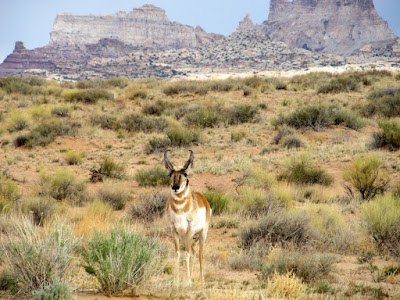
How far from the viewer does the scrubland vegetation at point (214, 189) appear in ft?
14.7

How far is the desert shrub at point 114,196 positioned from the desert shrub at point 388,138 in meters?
10.8

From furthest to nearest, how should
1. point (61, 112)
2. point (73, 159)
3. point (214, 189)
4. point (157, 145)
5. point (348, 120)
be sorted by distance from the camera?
point (61, 112) → point (348, 120) → point (157, 145) → point (73, 159) → point (214, 189)

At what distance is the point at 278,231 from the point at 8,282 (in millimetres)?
5354

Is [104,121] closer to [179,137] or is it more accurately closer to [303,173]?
[179,137]

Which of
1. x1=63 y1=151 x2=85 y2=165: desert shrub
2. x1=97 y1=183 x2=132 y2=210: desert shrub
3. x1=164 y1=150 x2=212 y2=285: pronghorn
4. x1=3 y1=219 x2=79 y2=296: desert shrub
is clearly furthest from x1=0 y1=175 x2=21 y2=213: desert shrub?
x1=164 y1=150 x2=212 y2=285: pronghorn

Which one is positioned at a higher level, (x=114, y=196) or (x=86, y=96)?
(x=86, y=96)

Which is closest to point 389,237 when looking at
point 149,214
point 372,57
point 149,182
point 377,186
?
point 377,186

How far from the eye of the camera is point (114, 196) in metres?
11.1

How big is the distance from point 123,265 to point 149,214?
17.4 ft

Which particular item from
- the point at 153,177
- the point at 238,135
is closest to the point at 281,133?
the point at 238,135

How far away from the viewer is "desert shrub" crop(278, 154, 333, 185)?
13000 mm

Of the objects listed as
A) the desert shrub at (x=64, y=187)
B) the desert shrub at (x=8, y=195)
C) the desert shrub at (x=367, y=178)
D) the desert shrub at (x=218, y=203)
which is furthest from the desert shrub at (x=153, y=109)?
the desert shrub at (x=367, y=178)

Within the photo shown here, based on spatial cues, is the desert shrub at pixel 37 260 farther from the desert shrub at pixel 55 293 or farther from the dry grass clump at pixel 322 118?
the dry grass clump at pixel 322 118

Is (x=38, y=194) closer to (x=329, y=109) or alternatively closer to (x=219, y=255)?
(x=219, y=255)
